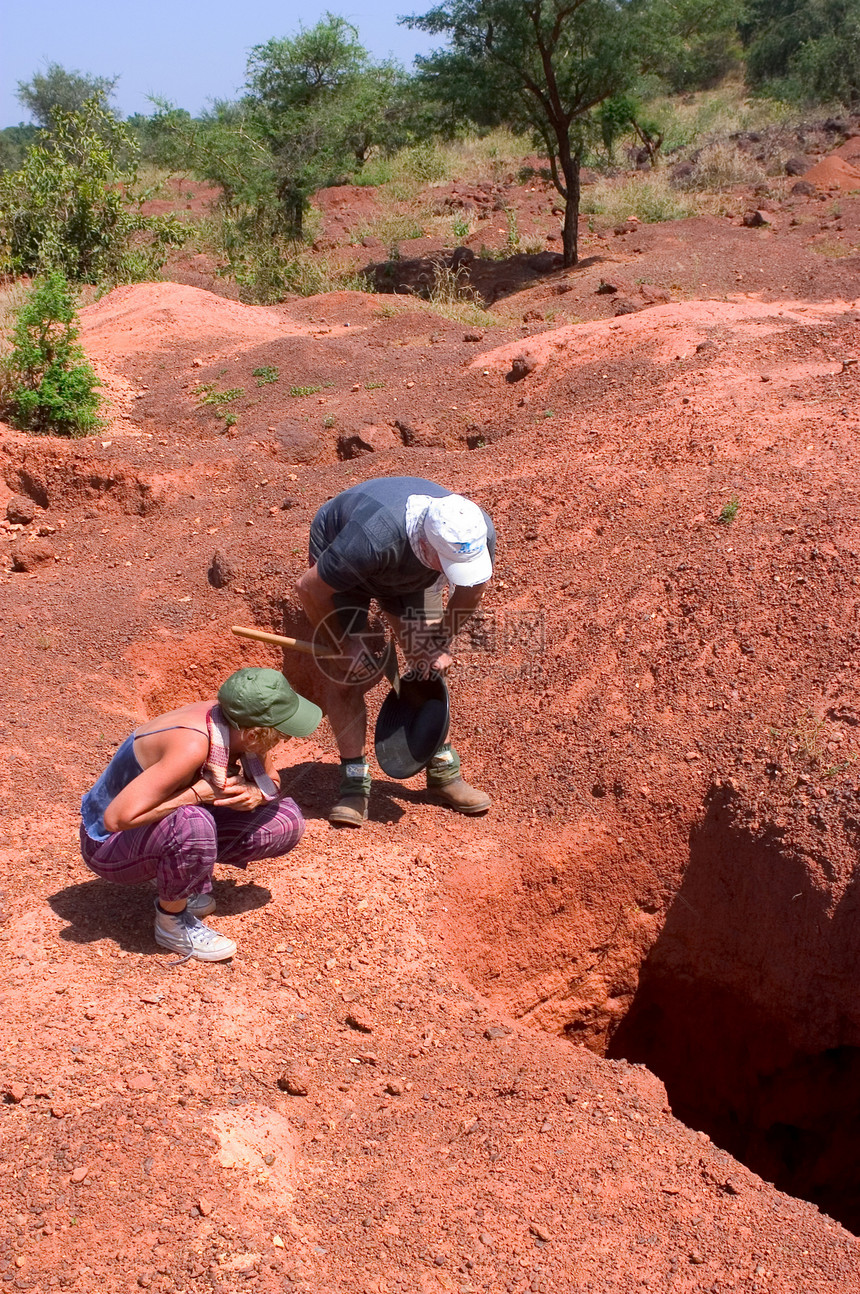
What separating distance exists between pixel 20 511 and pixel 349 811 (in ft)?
12.5

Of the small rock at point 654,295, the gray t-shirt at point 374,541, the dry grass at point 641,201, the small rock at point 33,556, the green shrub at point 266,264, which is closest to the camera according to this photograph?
the gray t-shirt at point 374,541

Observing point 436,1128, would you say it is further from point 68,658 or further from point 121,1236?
point 68,658

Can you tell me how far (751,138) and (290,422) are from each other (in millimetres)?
11973

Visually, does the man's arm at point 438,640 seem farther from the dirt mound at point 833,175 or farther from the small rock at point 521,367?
the dirt mound at point 833,175

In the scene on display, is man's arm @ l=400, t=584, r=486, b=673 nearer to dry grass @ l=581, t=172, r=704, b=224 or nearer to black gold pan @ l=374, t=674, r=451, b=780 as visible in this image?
black gold pan @ l=374, t=674, r=451, b=780

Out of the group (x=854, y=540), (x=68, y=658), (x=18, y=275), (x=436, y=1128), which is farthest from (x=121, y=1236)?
(x=18, y=275)

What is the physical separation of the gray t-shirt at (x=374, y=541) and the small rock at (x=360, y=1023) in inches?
53.0

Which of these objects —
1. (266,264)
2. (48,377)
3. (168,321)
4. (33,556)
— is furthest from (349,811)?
(266,264)

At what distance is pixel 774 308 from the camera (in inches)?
287

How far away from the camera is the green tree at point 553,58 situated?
11.0m

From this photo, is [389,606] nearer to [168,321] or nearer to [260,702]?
[260,702]

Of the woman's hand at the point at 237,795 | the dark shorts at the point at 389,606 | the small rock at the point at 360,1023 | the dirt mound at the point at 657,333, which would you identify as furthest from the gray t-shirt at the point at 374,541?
the dirt mound at the point at 657,333

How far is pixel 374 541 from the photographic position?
338cm

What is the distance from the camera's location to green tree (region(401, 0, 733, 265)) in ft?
36.2
